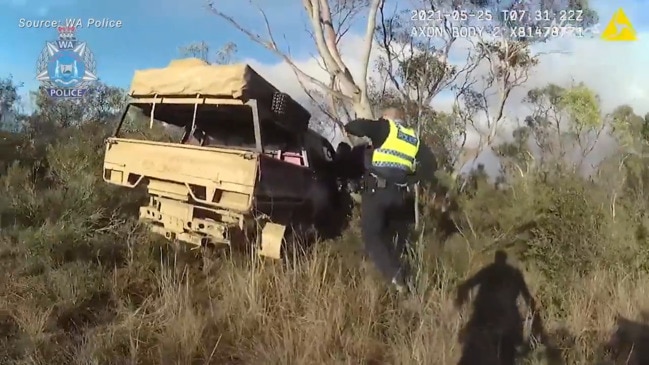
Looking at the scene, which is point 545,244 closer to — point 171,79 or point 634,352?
point 634,352

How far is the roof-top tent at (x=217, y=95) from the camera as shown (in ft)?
21.2

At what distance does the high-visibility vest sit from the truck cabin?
34.1 inches

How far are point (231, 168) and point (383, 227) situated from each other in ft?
6.06

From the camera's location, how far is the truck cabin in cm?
718

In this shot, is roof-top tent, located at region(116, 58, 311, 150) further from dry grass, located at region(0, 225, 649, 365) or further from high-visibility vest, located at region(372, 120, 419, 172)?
dry grass, located at region(0, 225, 649, 365)

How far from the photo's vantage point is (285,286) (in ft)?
21.1

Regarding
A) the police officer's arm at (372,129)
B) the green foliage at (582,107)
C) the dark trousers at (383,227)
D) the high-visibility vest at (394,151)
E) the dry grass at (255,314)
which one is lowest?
the dry grass at (255,314)

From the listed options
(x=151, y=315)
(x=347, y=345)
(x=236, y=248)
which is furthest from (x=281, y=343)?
(x=236, y=248)

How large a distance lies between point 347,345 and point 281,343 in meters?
0.53

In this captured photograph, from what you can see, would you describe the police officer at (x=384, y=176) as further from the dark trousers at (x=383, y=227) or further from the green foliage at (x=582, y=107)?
the green foliage at (x=582, y=107)

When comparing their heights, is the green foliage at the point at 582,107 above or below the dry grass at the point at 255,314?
above

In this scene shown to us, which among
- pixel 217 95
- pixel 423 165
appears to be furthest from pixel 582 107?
pixel 217 95

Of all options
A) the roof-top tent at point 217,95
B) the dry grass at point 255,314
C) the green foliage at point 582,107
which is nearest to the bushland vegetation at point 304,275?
the dry grass at point 255,314

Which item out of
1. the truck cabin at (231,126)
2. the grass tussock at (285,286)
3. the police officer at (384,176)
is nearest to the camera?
the grass tussock at (285,286)
